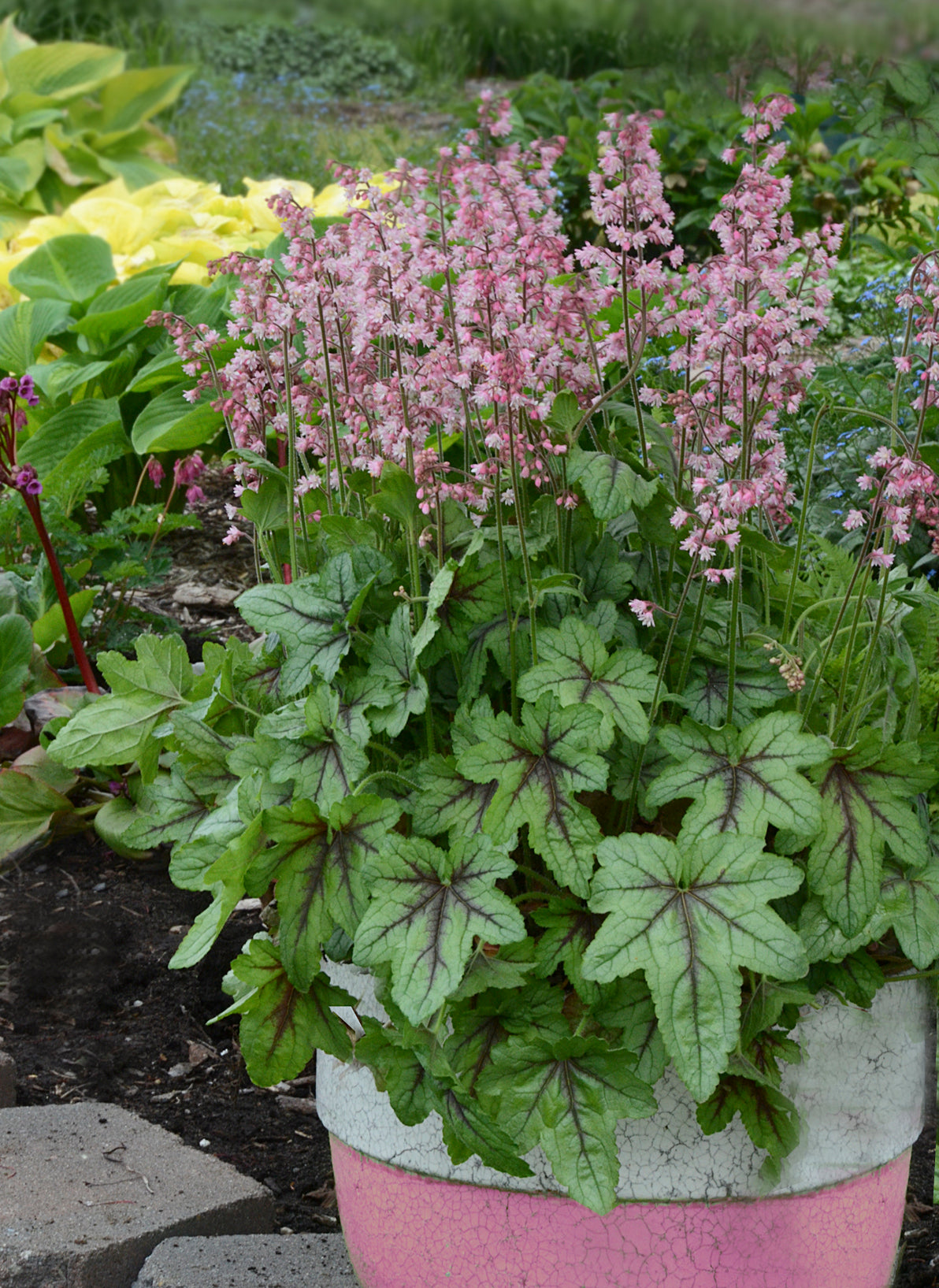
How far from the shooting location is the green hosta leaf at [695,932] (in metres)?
1.05

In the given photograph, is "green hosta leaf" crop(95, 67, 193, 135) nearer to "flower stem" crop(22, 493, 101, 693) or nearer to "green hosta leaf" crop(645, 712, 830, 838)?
"flower stem" crop(22, 493, 101, 693)

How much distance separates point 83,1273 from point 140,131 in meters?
6.17

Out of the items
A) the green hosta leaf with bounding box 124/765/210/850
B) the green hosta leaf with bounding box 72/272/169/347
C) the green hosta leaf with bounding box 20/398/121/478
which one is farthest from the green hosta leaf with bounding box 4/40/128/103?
the green hosta leaf with bounding box 124/765/210/850

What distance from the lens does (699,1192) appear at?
1222 mm

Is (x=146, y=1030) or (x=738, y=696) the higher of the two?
(x=738, y=696)

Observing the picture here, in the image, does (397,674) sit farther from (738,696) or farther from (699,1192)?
(699,1192)

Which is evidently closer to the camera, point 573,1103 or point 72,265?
point 573,1103

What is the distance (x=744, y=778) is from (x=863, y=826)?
4.7 inches

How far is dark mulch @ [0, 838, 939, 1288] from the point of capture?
1826 mm

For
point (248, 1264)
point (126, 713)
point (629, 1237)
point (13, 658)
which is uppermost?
point (126, 713)

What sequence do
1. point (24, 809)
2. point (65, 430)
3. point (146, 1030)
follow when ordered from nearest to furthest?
point (146, 1030) < point (24, 809) < point (65, 430)

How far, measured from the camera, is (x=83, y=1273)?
4.59 feet

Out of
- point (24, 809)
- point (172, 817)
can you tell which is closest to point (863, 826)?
point (172, 817)

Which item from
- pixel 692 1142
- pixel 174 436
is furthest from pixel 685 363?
pixel 174 436
